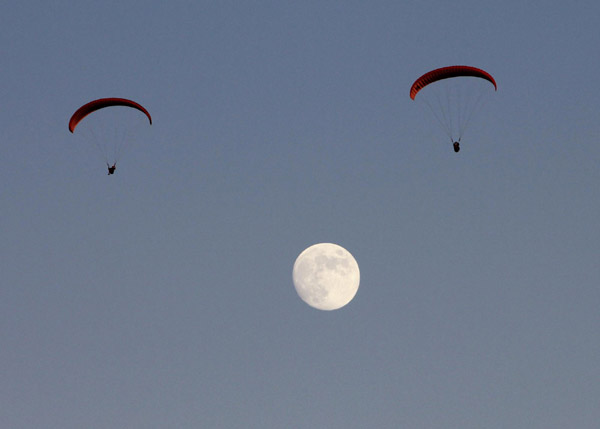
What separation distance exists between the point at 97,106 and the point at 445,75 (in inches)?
993

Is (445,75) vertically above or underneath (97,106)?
above

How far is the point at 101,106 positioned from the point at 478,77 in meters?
27.0

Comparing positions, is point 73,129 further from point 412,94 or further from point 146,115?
point 412,94

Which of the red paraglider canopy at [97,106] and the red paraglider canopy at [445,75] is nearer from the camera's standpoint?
the red paraglider canopy at [445,75]

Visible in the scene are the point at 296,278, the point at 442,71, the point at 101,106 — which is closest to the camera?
the point at 442,71

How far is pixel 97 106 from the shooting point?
6519 cm

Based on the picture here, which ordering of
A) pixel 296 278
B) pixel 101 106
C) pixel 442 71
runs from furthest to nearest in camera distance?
1. pixel 296 278
2. pixel 101 106
3. pixel 442 71

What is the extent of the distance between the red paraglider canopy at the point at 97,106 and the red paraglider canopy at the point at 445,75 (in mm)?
19338

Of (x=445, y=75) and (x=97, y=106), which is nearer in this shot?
(x=445, y=75)

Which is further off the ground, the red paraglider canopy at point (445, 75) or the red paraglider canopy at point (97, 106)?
the red paraglider canopy at point (445, 75)

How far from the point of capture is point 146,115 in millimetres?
65312

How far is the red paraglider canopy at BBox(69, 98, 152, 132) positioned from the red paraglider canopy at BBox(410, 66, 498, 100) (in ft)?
63.4

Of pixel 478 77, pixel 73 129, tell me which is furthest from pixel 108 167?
pixel 478 77

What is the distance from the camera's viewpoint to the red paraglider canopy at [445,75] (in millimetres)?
59938
